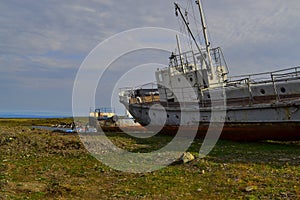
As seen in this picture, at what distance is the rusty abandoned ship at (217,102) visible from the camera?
19922 mm

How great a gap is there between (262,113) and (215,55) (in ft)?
30.8

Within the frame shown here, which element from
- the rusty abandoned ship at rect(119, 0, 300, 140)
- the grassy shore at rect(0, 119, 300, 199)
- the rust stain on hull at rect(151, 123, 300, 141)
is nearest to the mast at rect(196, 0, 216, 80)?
the rusty abandoned ship at rect(119, 0, 300, 140)

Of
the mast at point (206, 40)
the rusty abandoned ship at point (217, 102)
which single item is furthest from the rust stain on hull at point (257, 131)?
the mast at point (206, 40)

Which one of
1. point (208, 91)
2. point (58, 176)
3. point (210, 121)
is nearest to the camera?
point (58, 176)

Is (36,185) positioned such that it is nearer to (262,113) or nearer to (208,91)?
(262,113)

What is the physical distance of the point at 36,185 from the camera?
10.8 meters

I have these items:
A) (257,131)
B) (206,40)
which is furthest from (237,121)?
(206,40)

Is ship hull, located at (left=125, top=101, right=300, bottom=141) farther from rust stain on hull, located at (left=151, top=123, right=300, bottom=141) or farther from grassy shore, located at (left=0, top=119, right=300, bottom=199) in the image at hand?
grassy shore, located at (left=0, top=119, right=300, bottom=199)

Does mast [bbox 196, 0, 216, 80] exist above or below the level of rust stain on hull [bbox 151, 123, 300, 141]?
above

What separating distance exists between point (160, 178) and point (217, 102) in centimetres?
1355

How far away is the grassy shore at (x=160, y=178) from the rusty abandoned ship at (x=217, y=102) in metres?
3.19

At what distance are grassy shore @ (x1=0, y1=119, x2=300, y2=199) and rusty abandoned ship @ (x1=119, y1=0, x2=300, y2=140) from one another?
126 inches

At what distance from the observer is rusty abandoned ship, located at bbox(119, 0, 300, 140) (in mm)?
19922

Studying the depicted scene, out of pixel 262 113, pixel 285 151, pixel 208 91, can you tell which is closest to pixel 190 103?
pixel 208 91
